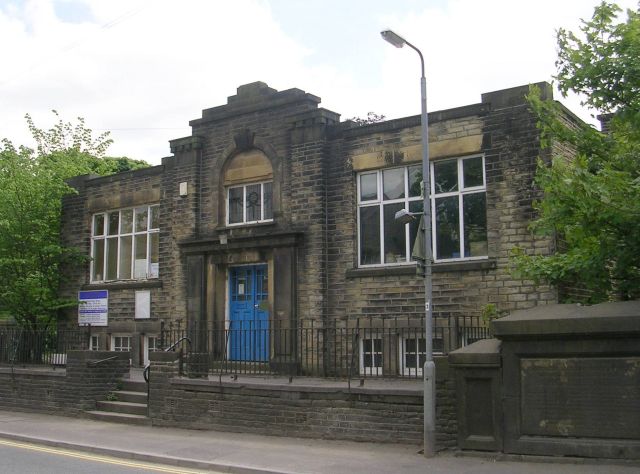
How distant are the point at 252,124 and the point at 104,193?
5956 millimetres

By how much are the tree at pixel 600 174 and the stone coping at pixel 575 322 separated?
943 mm

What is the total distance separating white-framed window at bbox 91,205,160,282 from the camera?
20.0m

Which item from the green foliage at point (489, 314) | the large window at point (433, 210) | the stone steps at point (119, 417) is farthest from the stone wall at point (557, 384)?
the stone steps at point (119, 417)

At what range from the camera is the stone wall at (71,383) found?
604 inches

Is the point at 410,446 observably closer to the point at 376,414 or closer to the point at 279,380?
the point at 376,414

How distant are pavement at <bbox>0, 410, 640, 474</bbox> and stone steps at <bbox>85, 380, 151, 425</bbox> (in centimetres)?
32

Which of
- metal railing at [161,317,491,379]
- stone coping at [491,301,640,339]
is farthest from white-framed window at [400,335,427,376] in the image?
stone coping at [491,301,640,339]

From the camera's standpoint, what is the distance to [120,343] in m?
20.2

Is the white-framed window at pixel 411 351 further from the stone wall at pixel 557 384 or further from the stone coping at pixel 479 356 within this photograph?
the stone wall at pixel 557 384

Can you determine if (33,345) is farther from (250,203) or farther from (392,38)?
(392,38)

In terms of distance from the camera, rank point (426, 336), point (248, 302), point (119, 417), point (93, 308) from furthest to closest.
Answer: point (93, 308) → point (248, 302) → point (119, 417) → point (426, 336)

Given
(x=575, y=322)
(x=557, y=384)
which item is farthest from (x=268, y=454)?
(x=575, y=322)

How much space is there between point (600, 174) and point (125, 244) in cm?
1477

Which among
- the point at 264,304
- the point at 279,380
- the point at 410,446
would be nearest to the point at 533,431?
the point at 410,446
